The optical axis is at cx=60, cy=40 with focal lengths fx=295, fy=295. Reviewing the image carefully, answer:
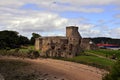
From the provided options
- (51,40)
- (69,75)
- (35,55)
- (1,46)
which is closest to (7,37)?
(1,46)

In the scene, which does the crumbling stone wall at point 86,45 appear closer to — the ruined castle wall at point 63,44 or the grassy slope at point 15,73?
the ruined castle wall at point 63,44

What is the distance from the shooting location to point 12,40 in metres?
141

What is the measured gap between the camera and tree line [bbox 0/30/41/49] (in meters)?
135

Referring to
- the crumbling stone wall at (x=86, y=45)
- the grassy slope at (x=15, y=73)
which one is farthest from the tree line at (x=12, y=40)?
the grassy slope at (x=15, y=73)

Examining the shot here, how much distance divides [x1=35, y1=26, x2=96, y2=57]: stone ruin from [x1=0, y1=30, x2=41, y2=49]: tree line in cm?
1589

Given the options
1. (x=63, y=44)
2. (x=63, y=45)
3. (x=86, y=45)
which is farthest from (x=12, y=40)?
(x=86, y=45)

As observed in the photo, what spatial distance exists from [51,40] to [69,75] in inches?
2391

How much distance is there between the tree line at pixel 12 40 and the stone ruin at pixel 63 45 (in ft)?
52.1

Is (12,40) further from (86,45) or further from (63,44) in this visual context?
(86,45)

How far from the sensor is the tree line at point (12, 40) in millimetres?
135225

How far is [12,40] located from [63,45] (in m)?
38.9

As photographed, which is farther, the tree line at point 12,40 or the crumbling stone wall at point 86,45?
the tree line at point 12,40

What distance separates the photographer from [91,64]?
75.3 meters

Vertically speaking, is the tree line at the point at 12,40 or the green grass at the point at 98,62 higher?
the tree line at the point at 12,40
